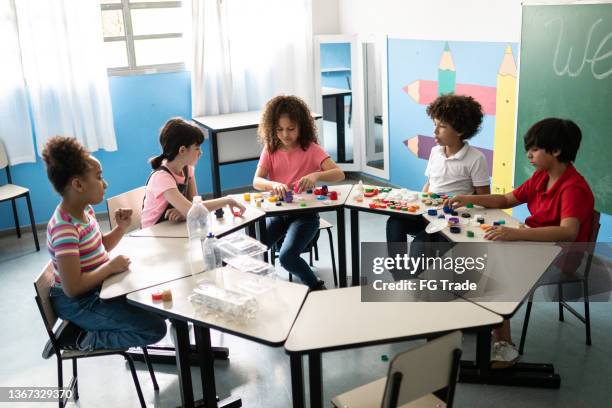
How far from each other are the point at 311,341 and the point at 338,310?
245 mm

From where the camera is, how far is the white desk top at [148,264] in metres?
2.63

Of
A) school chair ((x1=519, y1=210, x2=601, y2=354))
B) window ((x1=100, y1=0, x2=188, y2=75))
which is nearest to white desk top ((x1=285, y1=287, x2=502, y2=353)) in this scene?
school chair ((x1=519, y1=210, x2=601, y2=354))

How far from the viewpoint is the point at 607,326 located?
3514mm

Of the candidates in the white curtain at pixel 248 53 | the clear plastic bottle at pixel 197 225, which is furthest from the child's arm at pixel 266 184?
the white curtain at pixel 248 53

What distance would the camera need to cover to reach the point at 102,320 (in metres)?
2.70

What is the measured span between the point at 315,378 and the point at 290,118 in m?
1.92

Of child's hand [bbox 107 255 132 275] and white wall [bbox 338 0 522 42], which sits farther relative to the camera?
white wall [bbox 338 0 522 42]

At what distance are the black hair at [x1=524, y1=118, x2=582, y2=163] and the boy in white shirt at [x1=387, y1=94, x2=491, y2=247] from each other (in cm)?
51

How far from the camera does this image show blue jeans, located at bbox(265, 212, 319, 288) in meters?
3.70

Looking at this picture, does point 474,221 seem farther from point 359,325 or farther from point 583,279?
point 359,325

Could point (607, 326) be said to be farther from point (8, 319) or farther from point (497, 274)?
point (8, 319)

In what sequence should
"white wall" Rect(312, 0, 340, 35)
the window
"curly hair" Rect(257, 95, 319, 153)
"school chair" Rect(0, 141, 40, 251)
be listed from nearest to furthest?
"curly hair" Rect(257, 95, 319, 153), "school chair" Rect(0, 141, 40, 251), the window, "white wall" Rect(312, 0, 340, 35)

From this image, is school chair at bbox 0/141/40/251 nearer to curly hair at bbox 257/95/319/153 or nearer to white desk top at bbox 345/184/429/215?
curly hair at bbox 257/95/319/153

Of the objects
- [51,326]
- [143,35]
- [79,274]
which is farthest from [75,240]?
[143,35]
